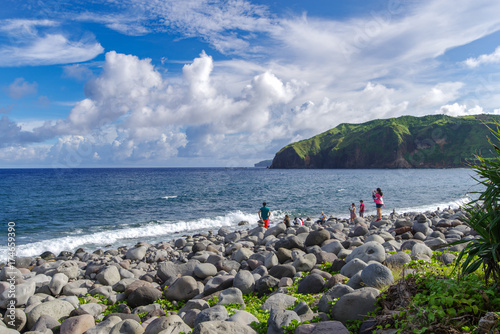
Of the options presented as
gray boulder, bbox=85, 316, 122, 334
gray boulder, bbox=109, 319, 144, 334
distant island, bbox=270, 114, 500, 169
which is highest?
distant island, bbox=270, 114, 500, 169

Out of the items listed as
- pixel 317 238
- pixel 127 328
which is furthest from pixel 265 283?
pixel 317 238

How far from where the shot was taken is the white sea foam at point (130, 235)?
18564 millimetres

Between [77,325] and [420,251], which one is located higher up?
[420,251]

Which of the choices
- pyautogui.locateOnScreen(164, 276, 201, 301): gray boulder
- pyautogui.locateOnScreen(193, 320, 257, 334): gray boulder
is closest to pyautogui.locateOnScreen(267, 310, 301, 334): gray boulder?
pyautogui.locateOnScreen(193, 320, 257, 334): gray boulder

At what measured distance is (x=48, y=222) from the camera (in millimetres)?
27578

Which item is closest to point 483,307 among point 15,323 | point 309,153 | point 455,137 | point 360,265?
point 360,265

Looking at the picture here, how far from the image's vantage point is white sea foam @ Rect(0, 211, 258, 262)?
18564 mm

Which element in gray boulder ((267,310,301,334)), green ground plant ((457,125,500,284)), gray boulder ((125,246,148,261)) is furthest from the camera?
gray boulder ((125,246,148,261))

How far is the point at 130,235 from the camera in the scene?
2223 cm

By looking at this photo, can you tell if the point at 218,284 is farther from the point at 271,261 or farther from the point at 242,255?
the point at 242,255

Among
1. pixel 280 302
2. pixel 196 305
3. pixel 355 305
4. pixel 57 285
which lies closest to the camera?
pixel 355 305

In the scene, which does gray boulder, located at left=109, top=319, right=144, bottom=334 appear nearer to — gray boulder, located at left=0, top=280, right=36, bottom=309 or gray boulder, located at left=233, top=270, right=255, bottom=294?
gray boulder, located at left=233, top=270, right=255, bottom=294

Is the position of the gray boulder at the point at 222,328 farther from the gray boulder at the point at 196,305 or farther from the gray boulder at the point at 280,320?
the gray boulder at the point at 196,305

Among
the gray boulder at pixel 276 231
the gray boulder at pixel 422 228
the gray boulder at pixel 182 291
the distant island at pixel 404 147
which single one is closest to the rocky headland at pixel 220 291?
the gray boulder at pixel 182 291
